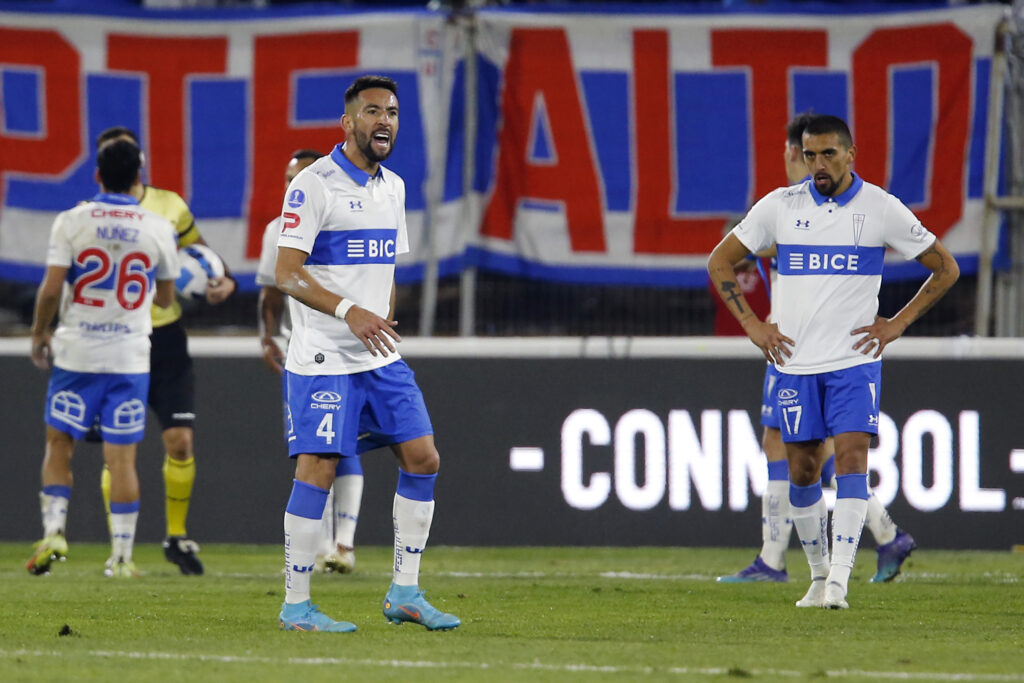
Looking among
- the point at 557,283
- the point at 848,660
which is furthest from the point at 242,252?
the point at 848,660

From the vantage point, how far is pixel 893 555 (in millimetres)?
8992

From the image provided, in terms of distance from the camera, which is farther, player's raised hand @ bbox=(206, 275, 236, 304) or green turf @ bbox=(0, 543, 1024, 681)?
player's raised hand @ bbox=(206, 275, 236, 304)

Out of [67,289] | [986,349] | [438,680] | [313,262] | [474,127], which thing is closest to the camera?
[438,680]

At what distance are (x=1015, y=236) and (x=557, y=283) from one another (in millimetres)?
3188

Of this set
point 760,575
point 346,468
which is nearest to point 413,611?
point 346,468

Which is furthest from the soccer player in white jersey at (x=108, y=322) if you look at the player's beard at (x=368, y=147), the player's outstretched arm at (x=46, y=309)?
the player's beard at (x=368, y=147)

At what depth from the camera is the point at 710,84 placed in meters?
12.1

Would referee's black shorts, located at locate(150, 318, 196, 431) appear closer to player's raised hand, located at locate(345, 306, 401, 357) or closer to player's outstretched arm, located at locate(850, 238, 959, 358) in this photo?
player's raised hand, located at locate(345, 306, 401, 357)

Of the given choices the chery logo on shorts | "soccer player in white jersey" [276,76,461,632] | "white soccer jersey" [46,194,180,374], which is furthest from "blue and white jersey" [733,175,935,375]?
"white soccer jersey" [46,194,180,374]

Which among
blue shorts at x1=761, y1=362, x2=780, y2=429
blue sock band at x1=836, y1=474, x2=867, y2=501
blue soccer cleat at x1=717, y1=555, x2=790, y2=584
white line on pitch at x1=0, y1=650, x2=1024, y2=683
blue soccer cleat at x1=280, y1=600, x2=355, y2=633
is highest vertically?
blue shorts at x1=761, y1=362, x2=780, y2=429

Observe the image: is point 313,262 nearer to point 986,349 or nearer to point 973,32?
point 986,349

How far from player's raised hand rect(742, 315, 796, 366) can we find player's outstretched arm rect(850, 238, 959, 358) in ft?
0.98

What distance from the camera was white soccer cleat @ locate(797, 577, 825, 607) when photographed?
24.7ft

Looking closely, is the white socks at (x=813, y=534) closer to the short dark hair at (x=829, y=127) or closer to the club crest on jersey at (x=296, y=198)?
the short dark hair at (x=829, y=127)
